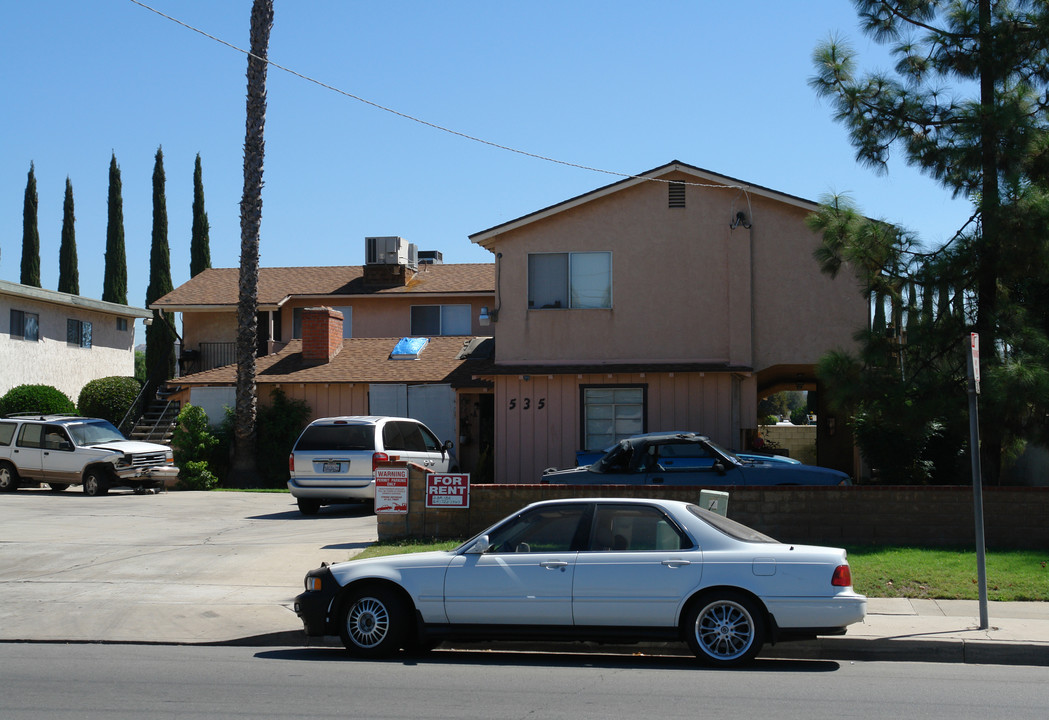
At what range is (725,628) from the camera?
837 cm

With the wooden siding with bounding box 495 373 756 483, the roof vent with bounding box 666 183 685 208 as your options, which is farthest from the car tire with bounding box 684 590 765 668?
the roof vent with bounding box 666 183 685 208

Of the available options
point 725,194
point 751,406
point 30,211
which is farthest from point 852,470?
point 30,211

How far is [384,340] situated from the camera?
95.5 feet

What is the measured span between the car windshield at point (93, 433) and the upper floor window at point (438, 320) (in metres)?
10.4

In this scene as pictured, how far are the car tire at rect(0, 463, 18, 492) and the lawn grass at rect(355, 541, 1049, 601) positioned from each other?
46.6 feet

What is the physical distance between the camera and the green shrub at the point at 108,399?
33.0m

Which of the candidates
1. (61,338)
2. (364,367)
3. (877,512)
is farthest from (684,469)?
(61,338)

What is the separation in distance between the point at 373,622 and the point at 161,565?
560cm

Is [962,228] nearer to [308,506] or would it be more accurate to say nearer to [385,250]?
[308,506]

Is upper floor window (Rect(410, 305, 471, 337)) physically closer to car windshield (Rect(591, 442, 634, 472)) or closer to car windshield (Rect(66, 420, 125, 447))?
car windshield (Rect(66, 420, 125, 447))

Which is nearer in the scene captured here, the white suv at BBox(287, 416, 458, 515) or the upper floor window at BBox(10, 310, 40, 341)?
the white suv at BBox(287, 416, 458, 515)

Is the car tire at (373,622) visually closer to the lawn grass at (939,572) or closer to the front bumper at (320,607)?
the front bumper at (320,607)

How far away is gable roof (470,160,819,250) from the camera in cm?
2122

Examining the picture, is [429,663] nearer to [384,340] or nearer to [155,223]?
[384,340]
